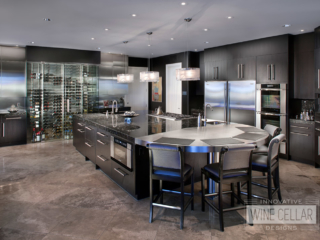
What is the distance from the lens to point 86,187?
12.9 feet

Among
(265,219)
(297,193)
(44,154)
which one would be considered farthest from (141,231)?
(44,154)

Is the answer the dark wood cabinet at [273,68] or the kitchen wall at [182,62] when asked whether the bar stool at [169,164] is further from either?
the kitchen wall at [182,62]

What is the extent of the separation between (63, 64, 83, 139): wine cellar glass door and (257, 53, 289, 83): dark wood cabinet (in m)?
5.24

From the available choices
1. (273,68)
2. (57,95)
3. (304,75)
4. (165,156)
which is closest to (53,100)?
(57,95)

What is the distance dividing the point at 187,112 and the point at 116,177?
4.86 m

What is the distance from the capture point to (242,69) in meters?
6.47

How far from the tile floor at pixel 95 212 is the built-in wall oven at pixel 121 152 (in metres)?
0.47

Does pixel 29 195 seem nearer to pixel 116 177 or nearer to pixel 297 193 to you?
pixel 116 177

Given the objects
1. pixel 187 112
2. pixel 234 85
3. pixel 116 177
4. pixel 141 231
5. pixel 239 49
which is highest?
pixel 239 49

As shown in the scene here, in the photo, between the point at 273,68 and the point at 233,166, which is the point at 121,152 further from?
the point at 273,68

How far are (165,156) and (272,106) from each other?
4.04m

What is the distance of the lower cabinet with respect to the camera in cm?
519

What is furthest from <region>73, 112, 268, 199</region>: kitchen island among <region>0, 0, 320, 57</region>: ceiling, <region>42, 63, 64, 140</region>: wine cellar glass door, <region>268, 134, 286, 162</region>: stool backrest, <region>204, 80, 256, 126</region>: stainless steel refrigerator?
<region>42, 63, 64, 140</region>: wine cellar glass door

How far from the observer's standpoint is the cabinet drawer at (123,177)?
3.42 metres
